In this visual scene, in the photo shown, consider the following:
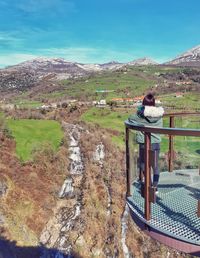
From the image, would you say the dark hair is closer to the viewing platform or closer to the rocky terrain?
the viewing platform

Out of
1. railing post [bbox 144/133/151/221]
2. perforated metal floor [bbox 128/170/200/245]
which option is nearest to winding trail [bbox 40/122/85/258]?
perforated metal floor [bbox 128/170/200/245]

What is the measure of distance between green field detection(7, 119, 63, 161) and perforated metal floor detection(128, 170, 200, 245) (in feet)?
56.0

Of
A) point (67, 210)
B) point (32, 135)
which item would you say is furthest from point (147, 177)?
point (32, 135)

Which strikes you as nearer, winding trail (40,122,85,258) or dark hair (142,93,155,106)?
dark hair (142,93,155,106)

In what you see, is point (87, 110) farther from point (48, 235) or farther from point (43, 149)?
point (48, 235)

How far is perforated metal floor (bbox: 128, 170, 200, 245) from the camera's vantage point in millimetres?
5859

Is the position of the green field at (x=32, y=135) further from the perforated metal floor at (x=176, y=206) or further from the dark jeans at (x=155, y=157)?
the dark jeans at (x=155, y=157)

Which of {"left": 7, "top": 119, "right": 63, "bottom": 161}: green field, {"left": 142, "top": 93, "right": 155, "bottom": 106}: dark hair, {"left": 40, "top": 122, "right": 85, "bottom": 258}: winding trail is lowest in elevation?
{"left": 40, "top": 122, "right": 85, "bottom": 258}: winding trail

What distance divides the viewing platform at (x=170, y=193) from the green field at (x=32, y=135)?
53.7 ft

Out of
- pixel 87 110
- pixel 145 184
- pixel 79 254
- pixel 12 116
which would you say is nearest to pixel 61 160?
pixel 79 254

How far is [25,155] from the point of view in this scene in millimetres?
24688

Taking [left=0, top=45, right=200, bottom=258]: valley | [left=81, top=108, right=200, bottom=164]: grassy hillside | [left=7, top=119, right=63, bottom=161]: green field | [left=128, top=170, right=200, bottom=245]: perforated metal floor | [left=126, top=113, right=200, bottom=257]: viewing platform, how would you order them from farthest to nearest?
[left=7, top=119, right=63, bottom=161]: green field
[left=0, top=45, right=200, bottom=258]: valley
[left=81, top=108, right=200, bottom=164]: grassy hillside
[left=128, top=170, right=200, bottom=245]: perforated metal floor
[left=126, top=113, right=200, bottom=257]: viewing platform

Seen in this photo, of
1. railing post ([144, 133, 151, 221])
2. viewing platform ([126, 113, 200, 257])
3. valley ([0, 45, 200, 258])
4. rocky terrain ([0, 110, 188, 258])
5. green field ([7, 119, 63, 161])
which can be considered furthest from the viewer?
green field ([7, 119, 63, 161])

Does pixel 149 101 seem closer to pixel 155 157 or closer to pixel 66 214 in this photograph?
pixel 155 157
